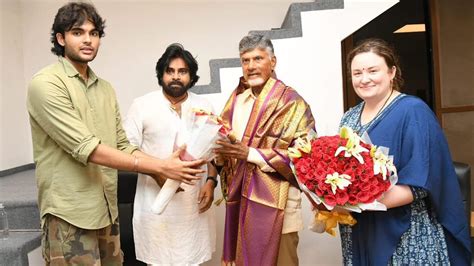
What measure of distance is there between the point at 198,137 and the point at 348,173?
0.62 meters

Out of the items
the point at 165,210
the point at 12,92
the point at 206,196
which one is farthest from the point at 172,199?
the point at 12,92

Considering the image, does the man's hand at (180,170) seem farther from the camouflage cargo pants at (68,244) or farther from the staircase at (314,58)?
the staircase at (314,58)

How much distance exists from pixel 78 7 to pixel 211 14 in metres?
2.10

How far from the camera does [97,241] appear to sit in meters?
1.84

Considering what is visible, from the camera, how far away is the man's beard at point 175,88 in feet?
7.37

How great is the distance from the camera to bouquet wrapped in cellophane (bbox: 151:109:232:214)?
183cm

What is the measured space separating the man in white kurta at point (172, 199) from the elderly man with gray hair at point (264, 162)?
230 millimetres

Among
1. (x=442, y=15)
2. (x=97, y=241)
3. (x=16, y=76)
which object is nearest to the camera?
(x=97, y=241)

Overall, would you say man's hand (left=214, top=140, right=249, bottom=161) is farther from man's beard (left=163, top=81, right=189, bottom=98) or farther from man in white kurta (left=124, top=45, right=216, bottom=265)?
man's beard (left=163, top=81, right=189, bottom=98)

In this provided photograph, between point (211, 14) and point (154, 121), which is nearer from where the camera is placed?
point (154, 121)

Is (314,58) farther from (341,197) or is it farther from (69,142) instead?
(69,142)

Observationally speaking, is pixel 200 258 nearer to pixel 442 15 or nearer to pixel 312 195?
pixel 312 195

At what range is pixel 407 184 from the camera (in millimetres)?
1613

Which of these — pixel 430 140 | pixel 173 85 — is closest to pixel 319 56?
pixel 173 85
